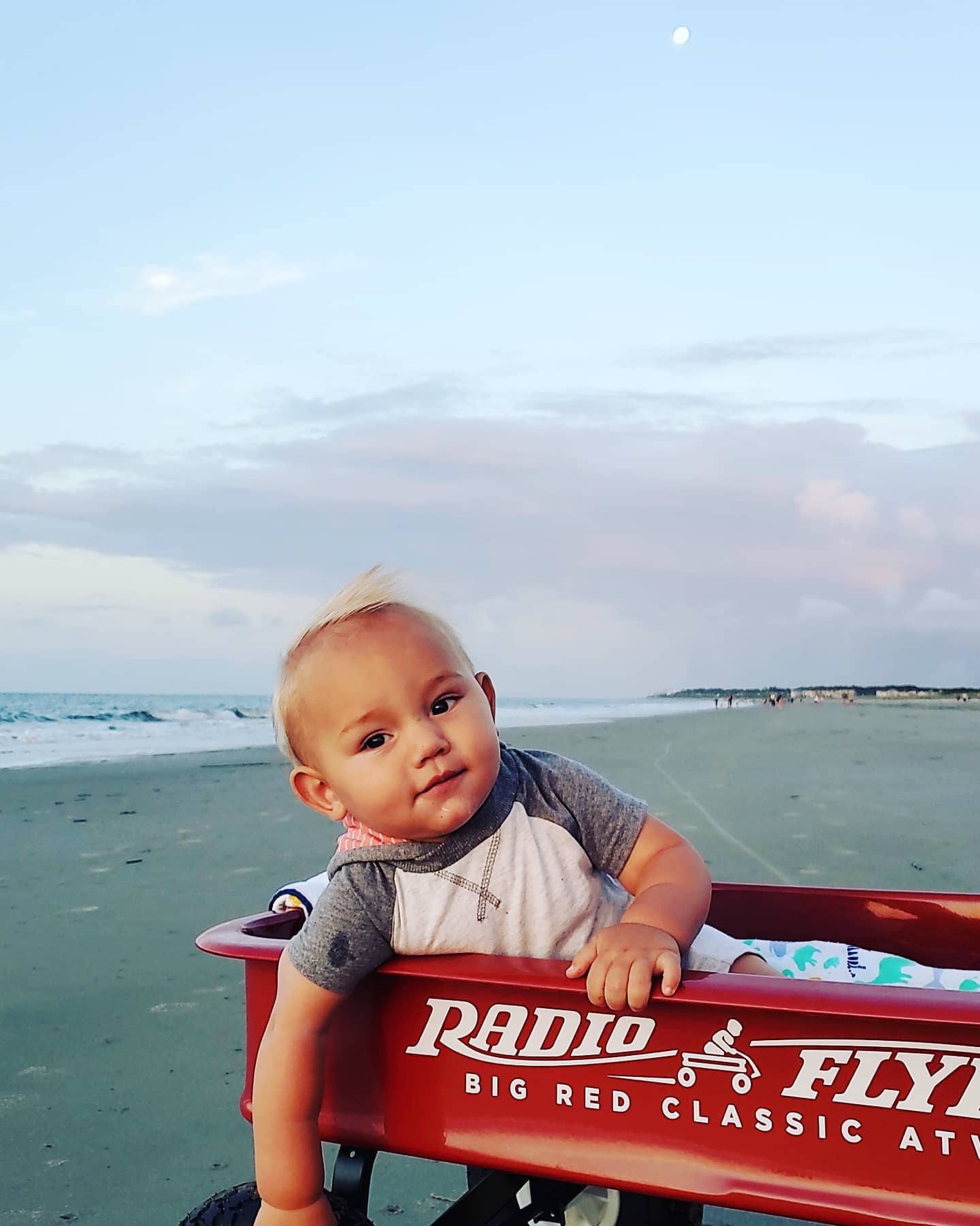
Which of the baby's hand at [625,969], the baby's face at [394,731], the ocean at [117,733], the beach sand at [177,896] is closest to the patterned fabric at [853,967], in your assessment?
the beach sand at [177,896]

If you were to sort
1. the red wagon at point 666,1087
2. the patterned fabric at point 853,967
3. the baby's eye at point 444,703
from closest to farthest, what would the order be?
the red wagon at point 666,1087
the baby's eye at point 444,703
the patterned fabric at point 853,967

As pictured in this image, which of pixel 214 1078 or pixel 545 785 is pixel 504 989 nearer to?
pixel 545 785

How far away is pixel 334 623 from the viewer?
1.72 meters

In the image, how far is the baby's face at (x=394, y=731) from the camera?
1641 millimetres

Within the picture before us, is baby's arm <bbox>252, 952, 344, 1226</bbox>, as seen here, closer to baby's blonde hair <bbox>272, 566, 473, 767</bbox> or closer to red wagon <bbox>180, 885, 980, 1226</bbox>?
red wagon <bbox>180, 885, 980, 1226</bbox>

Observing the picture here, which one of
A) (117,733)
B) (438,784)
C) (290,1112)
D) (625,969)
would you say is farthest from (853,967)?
(117,733)

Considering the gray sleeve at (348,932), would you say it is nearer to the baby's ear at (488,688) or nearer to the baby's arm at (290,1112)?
the baby's arm at (290,1112)

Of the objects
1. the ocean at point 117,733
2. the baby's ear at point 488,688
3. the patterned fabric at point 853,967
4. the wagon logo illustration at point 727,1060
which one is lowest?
the ocean at point 117,733

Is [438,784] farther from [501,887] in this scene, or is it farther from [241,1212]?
[241,1212]

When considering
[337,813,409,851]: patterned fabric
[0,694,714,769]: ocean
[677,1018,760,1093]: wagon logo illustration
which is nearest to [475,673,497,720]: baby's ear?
[337,813,409,851]: patterned fabric

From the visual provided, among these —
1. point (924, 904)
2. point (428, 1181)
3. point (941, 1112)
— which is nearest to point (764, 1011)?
point (941, 1112)

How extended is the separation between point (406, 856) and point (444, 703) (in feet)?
0.84

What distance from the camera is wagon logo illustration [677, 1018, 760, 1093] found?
56.4 inches

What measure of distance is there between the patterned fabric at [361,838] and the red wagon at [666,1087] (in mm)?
209
